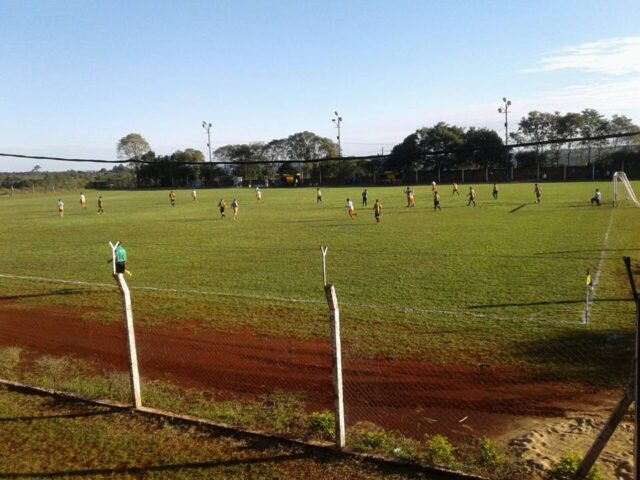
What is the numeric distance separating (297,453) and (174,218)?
3549 cm

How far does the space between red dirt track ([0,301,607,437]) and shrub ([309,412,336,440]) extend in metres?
0.63

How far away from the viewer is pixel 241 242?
26.0 metres

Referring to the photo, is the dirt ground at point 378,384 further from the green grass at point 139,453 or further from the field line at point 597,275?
the field line at point 597,275

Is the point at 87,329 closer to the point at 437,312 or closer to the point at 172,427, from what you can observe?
the point at 172,427

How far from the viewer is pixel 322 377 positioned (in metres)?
9.15

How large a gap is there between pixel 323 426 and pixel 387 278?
10.1m

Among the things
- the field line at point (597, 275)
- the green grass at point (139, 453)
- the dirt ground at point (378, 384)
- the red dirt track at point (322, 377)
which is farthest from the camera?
the field line at point (597, 275)

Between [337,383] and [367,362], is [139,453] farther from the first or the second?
[367,362]

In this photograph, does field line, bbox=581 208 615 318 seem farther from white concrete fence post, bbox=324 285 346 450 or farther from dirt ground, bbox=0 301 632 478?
white concrete fence post, bbox=324 285 346 450

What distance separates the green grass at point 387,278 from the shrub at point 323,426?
10.8 feet

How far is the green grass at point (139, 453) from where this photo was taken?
19.4ft

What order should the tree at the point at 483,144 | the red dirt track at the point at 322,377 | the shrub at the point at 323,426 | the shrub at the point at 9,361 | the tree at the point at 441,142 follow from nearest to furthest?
the shrub at the point at 323,426 < the red dirt track at the point at 322,377 < the shrub at the point at 9,361 < the tree at the point at 483,144 < the tree at the point at 441,142

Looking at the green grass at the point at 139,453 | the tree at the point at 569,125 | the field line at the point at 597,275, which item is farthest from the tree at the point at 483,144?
the green grass at the point at 139,453

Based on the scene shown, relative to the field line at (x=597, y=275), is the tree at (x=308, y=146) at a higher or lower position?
higher
